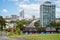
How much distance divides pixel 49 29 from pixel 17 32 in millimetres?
13135

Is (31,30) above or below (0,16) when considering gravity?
below

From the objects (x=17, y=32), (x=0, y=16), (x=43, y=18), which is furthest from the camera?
(x=43, y=18)

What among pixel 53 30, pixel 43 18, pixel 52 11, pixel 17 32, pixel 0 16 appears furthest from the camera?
pixel 52 11

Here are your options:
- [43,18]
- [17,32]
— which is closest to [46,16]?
[43,18]

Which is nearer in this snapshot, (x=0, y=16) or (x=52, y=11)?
(x=0, y=16)

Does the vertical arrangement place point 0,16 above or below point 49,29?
above

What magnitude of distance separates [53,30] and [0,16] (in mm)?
11734

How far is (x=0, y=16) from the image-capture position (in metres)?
36.9

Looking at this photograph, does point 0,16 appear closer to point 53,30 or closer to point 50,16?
point 53,30

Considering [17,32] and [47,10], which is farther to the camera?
[47,10]

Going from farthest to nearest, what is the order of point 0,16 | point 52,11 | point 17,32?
1. point 52,11
2. point 0,16
3. point 17,32

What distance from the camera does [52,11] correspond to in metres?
73.4

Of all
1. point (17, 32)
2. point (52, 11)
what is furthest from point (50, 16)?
point (17, 32)

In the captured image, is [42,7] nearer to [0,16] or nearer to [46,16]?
[46,16]
